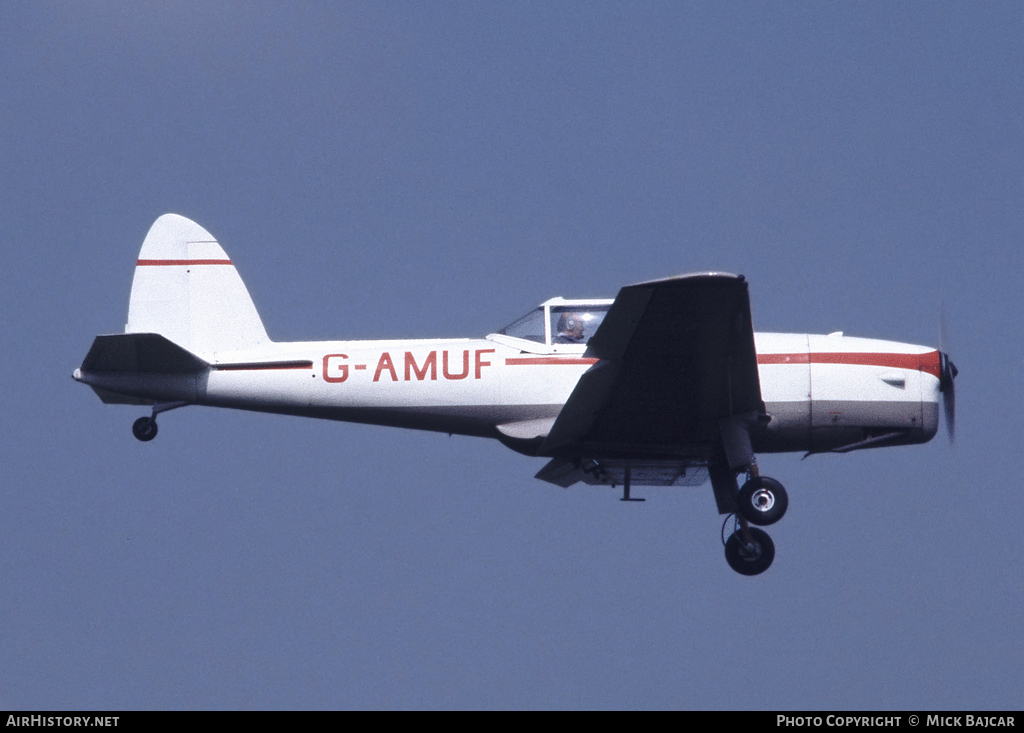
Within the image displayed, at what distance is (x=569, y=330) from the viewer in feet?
42.0

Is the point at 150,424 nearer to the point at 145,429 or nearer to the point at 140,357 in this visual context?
the point at 145,429

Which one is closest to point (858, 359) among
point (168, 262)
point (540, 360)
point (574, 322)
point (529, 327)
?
point (574, 322)

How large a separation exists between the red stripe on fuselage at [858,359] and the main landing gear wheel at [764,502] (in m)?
1.28

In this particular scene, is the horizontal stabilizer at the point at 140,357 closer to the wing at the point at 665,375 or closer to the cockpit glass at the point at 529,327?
the cockpit glass at the point at 529,327

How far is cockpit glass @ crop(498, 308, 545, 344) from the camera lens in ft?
42.1

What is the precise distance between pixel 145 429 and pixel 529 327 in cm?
404

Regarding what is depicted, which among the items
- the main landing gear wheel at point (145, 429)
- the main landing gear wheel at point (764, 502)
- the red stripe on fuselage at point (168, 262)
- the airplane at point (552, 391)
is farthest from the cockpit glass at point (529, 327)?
the main landing gear wheel at point (145, 429)

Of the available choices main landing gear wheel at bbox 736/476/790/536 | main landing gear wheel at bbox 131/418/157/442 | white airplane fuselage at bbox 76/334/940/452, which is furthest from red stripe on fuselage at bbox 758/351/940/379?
main landing gear wheel at bbox 131/418/157/442

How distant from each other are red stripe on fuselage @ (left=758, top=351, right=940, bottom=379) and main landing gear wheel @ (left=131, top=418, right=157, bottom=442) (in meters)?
6.17

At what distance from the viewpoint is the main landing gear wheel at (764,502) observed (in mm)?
12094

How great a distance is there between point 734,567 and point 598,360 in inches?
A: 103
